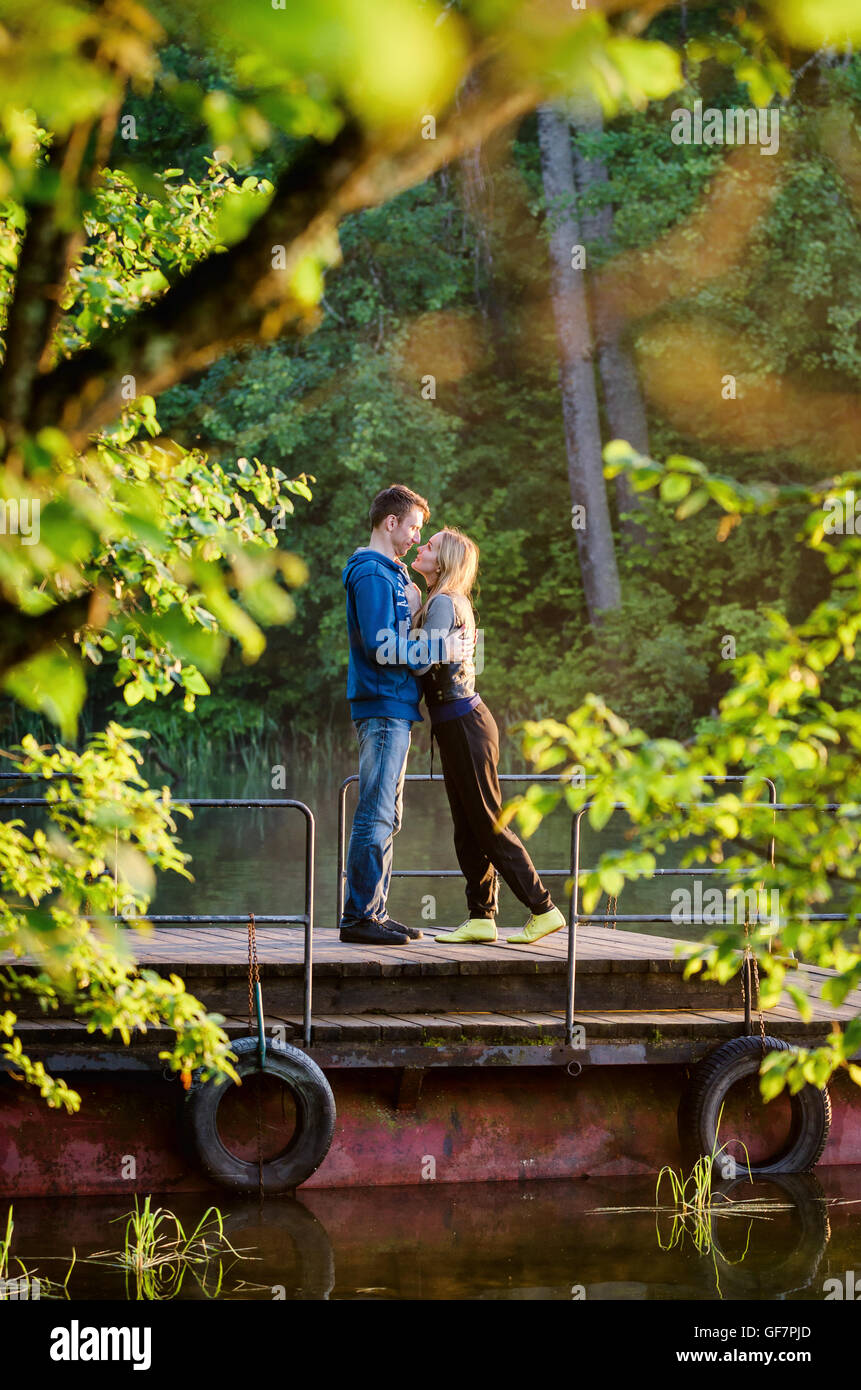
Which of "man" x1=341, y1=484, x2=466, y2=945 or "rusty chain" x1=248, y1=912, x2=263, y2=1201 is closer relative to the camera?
"rusty chain" x1=248, y1=912, x2=263, y2=1201

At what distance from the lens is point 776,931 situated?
9.41 ft

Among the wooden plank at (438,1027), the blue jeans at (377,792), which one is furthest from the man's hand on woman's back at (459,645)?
the wooden plank at (438,1027)

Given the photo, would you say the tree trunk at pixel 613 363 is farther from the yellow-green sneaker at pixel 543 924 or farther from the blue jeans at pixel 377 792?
the blue jeans at pixel 377 792

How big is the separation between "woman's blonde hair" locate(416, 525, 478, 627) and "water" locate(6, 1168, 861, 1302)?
2.53 meters

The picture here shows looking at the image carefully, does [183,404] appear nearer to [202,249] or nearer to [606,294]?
[606,294]

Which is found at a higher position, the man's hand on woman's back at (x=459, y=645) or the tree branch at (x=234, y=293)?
the man's hand on woman's back at (x=459, y=645)

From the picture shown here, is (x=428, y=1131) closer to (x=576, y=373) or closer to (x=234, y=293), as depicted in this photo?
(x=234, y=293)

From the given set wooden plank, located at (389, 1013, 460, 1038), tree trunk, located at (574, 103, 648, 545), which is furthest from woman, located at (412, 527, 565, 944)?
tree trunk, located at (574, 103, 648, 545)

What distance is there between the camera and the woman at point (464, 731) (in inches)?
278

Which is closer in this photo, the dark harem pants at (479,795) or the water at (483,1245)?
the water at (483,1245)

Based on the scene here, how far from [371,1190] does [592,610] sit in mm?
21940

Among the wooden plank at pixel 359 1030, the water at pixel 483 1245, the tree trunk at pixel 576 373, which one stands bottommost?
the water at pixel 483 1245

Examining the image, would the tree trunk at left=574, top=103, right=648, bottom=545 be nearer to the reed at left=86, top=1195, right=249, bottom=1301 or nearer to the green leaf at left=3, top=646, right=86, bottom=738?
the reed at left=86, top=1195, right=249, bottom=1301

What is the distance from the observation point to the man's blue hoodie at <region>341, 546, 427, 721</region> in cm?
694
